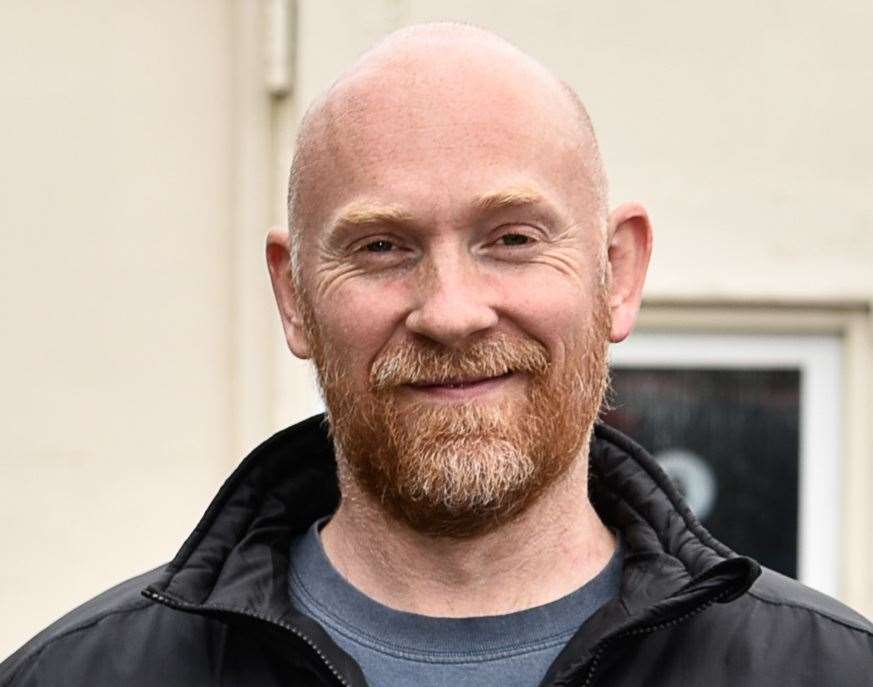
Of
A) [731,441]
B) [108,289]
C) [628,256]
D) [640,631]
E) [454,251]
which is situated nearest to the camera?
[640,631]

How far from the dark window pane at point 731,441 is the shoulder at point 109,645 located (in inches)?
97.6

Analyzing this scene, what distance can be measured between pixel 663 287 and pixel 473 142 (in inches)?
88.3

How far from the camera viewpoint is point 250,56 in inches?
179

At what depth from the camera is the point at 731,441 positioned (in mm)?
4750

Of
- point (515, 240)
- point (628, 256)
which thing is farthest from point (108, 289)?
point (515, 240)

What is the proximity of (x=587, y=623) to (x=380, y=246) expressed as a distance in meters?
0.54

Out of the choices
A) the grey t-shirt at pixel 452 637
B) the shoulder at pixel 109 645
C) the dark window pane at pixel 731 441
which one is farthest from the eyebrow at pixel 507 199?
the dark window pane at pixel 731 441

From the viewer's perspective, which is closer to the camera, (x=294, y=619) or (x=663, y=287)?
(x=294, y=619)

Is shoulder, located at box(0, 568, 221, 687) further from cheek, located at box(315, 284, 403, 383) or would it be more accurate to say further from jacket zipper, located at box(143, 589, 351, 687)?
cheek, located at box(315, 284, 403, 383)

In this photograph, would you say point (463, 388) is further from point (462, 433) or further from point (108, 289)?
point (108, 289)

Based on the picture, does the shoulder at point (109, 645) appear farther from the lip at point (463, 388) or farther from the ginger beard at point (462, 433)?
the lip at point (463, 388)

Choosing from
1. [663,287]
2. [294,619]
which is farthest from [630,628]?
[663,287]

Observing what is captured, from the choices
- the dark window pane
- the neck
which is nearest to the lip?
the neck

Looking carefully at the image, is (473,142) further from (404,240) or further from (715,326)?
(715,326)
